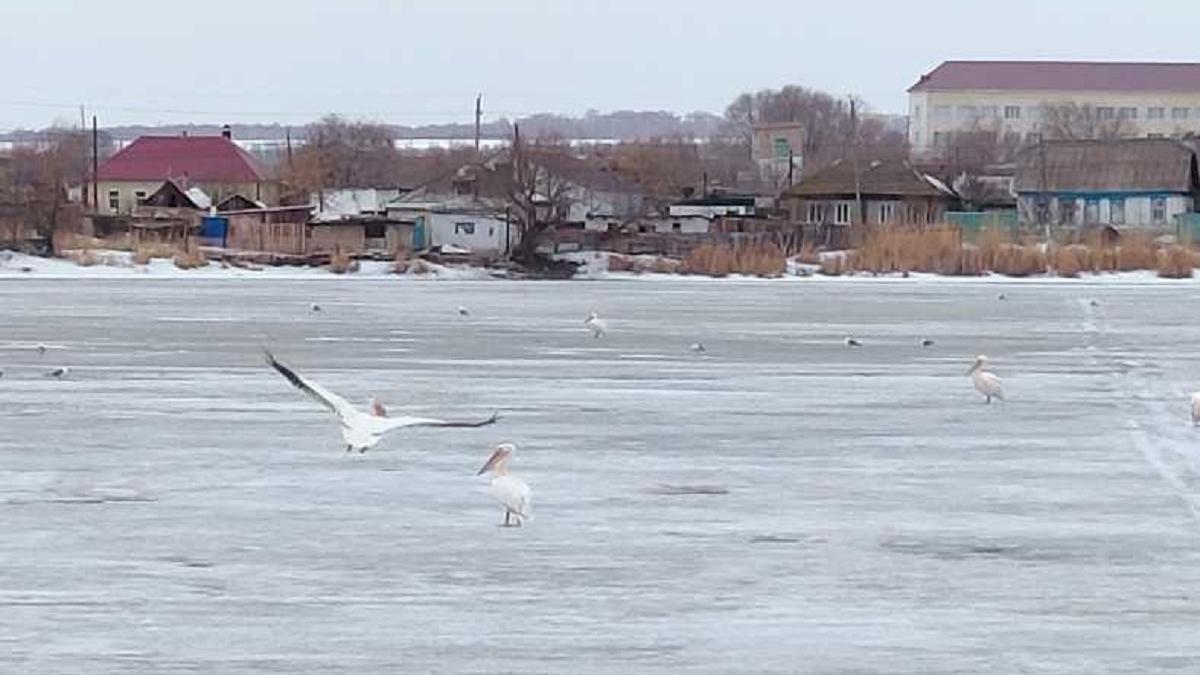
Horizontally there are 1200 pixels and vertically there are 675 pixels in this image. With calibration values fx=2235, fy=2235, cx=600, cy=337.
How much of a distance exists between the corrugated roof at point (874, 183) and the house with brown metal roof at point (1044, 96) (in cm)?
5124

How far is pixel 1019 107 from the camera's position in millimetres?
125625

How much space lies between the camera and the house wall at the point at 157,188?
80.4 m

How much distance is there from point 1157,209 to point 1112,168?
1881 mm

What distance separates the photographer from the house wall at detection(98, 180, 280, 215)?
3167 inches

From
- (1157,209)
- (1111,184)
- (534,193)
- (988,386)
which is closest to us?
(988,386)

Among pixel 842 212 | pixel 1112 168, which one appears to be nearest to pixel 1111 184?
pixel 1112 168

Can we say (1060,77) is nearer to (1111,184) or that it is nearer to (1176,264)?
(1111,184)

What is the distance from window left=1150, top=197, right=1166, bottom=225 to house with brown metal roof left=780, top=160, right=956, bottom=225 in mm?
6087

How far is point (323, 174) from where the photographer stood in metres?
89.2

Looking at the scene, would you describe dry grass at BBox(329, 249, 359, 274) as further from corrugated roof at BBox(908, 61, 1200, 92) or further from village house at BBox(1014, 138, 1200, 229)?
corrugated roof at BBox(908, 61, 1200, 92)

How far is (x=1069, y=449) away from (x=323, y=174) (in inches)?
3009

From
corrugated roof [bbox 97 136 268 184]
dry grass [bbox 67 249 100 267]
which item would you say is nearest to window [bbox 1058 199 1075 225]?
corrugated roof [bbox 97 136 268 184]

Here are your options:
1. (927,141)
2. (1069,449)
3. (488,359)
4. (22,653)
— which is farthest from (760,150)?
(22,653)

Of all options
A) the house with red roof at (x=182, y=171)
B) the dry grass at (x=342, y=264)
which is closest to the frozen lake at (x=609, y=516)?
the dry grass at (x=342, y=264)
